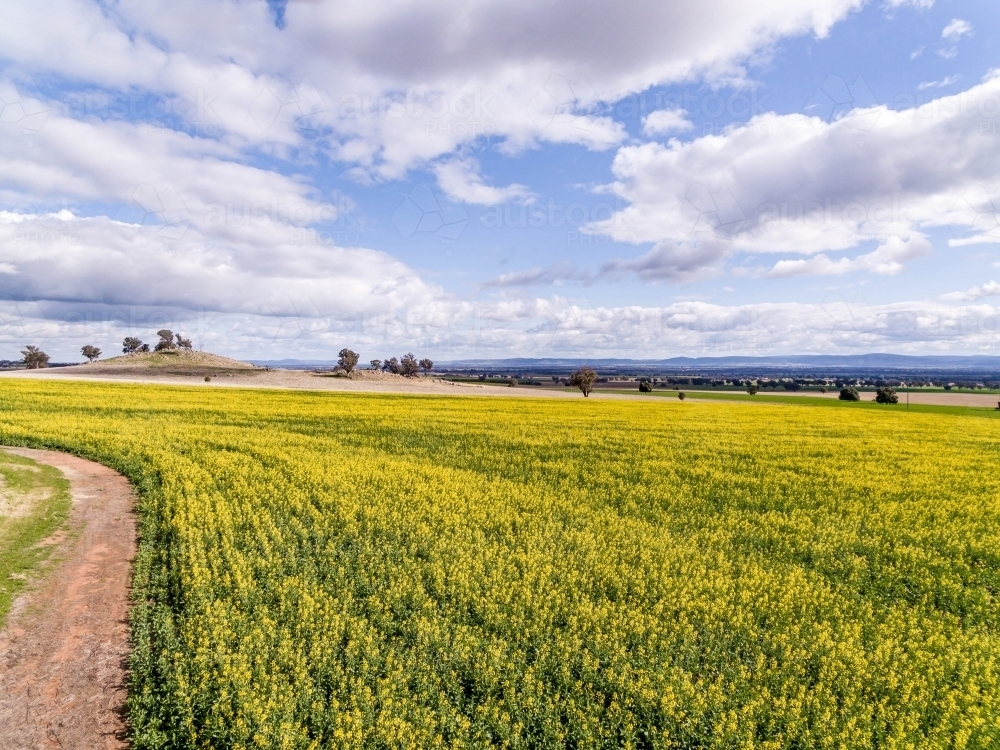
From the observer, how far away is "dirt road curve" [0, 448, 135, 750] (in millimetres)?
6367

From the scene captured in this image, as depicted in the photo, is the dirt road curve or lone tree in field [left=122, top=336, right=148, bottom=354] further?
lone tree in field [left=122, top=336, right=148, bottom=354]

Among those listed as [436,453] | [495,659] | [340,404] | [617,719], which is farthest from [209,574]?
[340,404]

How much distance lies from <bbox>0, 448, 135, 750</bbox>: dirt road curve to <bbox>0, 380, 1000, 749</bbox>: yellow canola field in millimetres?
366

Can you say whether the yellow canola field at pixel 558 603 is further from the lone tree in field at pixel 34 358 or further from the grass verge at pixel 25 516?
the lone tree in field at pixel 34 358

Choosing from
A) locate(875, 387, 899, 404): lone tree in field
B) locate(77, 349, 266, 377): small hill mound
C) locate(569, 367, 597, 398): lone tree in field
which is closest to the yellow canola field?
locate(569, 367, 597, 398): lone tree in field

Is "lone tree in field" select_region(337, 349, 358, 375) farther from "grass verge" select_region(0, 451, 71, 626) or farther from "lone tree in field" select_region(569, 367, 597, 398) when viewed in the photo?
"grass verge" select_region(0, 451, 71, 626)

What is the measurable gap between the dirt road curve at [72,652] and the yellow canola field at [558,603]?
37cm

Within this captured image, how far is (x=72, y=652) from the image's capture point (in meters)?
7.79

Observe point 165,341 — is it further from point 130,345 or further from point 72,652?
point 72,652

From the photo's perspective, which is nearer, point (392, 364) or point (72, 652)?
point (72, 652)

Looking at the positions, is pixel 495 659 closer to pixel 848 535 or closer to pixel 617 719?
pixel 617 719

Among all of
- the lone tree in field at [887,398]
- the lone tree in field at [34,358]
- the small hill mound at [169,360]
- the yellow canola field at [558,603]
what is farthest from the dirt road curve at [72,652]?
the lone tree in field at [34,358]

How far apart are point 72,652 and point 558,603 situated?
781 cm

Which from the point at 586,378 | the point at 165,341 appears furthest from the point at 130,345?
the point at 586,378
